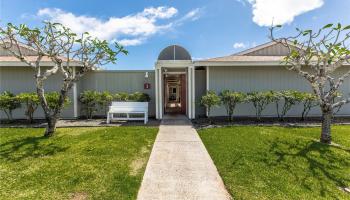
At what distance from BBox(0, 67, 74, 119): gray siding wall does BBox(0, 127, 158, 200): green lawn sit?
335 cm

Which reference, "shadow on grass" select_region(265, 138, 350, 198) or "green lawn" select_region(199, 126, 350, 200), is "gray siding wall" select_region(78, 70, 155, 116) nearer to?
"green lawn" select_region(199, 126, 350, 200)

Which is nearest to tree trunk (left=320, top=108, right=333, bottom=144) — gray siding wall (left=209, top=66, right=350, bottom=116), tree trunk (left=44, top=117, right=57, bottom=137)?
gray siding wall (left=209, top=66, right=350, bottom=116)

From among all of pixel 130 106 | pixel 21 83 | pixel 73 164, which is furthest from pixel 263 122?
pixel 21 83

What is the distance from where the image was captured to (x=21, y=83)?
10.6 m

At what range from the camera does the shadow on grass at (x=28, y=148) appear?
5.20 m

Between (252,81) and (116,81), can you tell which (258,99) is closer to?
(252,81)

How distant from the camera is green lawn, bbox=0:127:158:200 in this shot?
3605 millimetres

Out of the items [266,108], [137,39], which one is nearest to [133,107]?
[266,108]

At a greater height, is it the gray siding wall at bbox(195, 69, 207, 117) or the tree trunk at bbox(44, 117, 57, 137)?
the gray siding wall at bbox(195, 69, 207, 117)

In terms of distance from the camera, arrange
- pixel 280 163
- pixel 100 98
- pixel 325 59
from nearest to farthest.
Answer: pixel 280 163, pixel 325 59, pixel 100 98

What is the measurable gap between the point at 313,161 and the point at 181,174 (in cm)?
304

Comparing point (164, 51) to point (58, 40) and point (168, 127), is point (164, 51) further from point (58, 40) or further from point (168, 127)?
point (58, 40)

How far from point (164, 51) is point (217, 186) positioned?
38.2ft

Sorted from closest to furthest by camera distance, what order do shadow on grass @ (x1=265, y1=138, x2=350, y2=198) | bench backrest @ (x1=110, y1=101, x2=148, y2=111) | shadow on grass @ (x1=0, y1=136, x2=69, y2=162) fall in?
shadow on grass @ (x1=265, y1=138, x2=350, y2=198)
shadow on grass @ (x1=0, y1=136, x2=69, y2=162)
bench backrest @ (x1=110, y1=101, x2=148, y2=111)
